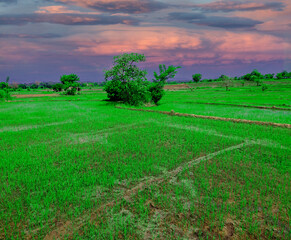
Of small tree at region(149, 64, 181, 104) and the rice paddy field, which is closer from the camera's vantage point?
the rice paddy field

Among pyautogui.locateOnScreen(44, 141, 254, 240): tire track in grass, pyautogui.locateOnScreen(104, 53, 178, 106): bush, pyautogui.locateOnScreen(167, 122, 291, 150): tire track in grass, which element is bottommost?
pyautogui.locateOnScreen(44, 141, 254, 240): tire track in grass

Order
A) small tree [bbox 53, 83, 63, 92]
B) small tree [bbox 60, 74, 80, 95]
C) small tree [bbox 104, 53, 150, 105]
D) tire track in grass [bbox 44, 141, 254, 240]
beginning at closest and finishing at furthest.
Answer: tire track in grass [bbox 44, 141, 254, 240] < small tree [bbox 104, 53, 150, 105] < small tree [bbox 60, 74, 80, 95] < small tree [bbox 53, 83, 63, 92]

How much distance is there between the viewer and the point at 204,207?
12.6 feet

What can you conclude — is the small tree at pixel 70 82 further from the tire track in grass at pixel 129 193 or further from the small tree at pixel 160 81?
the tire track in grass at pixel 129 193

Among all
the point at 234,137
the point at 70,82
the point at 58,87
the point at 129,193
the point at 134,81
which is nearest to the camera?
the point at 129,193

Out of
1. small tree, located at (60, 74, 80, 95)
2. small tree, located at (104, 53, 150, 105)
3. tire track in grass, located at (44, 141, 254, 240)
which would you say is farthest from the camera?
small tree, located at (60, 74, 80, 95)

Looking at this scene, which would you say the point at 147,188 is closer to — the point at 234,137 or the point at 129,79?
the point at 234,137

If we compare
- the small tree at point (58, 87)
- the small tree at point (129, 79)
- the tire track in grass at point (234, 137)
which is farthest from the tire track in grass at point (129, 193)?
the small tree at point (58, 87)

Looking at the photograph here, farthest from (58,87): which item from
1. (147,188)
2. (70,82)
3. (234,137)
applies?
(147,188)

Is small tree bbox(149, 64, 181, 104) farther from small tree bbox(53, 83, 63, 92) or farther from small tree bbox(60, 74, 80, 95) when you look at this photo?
small tree bbox(53, 83, 63, 92)

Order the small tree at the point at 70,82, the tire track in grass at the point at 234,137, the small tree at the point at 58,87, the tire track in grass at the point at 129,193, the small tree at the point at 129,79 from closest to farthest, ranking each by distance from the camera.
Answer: the tire track in grass at the point at 129,193 < the tire track in grass at the point at 234,137 < the small tree at the point at 129,79 < the small tree at the point at 70,82 < the small tree at the point at 58,87

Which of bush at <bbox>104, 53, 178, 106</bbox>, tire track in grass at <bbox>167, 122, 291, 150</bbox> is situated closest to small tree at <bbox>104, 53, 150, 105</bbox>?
bush at <bbox>104, 53, 178, 106</bbox>

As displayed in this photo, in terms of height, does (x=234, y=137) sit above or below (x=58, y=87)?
below

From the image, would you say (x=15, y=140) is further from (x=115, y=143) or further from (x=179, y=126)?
(x=179, y=126)
